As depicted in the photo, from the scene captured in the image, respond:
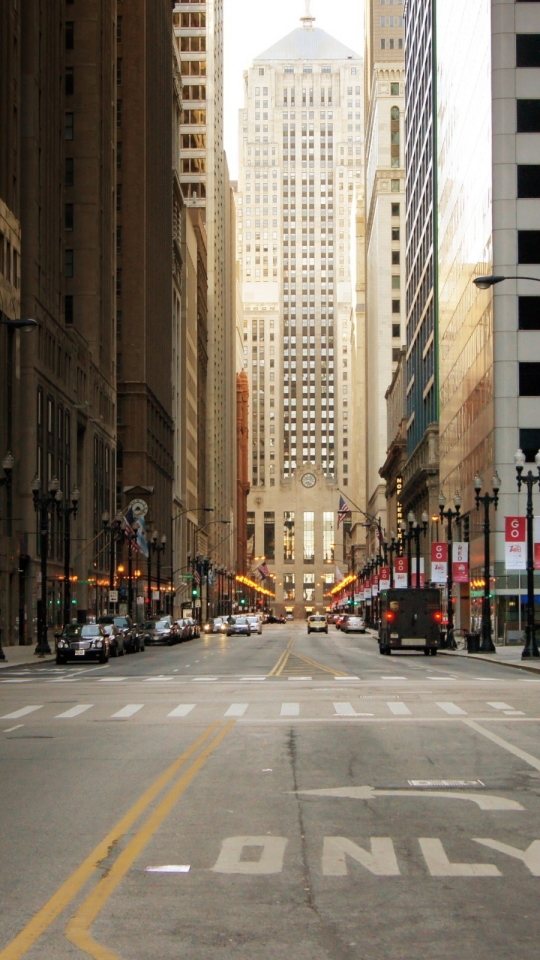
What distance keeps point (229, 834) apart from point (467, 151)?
246 ft

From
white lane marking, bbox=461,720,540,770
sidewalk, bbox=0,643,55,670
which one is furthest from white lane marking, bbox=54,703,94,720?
sidewalk, bbox=0,643,55,670

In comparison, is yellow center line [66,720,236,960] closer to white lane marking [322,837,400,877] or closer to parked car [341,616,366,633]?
white lane marking [322,837,400,877]

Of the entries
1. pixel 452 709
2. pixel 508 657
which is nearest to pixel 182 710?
pixel 452 709

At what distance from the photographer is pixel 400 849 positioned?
10.0 m

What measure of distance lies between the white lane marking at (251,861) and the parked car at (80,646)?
3740 cm

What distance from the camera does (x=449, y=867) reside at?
9336 mm

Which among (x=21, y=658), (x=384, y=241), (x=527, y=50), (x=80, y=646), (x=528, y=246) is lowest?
(x=21, y=658)

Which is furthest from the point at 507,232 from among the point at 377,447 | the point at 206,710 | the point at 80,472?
the point at 377,447

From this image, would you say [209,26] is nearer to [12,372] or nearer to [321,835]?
[12,372]

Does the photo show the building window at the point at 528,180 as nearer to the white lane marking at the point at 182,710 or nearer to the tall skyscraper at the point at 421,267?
the tall skyscraper at the point at 421,267

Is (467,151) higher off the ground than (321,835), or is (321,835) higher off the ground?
(467,151)

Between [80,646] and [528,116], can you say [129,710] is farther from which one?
[528,116]

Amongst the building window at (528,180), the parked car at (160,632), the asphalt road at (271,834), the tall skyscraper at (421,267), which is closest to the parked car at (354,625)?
the tall skyscraper at (421,267)

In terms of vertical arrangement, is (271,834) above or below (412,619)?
above
